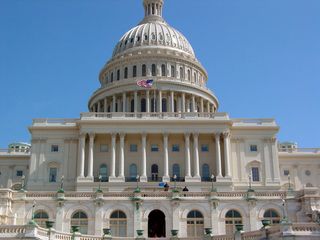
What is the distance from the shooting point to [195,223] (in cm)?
6059

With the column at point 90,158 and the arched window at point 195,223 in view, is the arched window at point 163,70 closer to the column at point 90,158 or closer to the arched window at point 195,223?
the column at point 90,158

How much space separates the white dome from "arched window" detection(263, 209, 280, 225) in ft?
224

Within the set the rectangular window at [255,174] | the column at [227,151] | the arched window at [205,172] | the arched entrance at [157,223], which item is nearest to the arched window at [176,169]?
the arched window at [205,172]

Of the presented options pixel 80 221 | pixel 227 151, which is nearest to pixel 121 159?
pixel 227 151

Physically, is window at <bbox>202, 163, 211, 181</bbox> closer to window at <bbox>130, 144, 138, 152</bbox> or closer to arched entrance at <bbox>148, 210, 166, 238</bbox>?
window at <bbox>130, 144, 138, 152</bbox>

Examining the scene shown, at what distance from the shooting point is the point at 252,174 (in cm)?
9256

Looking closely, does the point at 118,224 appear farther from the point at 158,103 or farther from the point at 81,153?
the point at 158,103

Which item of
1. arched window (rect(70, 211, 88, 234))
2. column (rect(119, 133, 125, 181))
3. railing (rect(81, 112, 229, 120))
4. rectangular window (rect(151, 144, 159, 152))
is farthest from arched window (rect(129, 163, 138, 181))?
arched window (rect(70, 211, 88, 234))

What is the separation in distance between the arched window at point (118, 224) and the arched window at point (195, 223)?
23.7 ft

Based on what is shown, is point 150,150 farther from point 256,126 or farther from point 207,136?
point 256,126

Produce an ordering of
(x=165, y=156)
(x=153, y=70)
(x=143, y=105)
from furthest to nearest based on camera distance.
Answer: (x=153, y=70) → (x=143, y=105) → (x=165, y=156)

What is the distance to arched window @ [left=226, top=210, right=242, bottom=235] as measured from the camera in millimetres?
60625

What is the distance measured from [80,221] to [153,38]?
240 ft

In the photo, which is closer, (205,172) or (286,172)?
(205,172)
